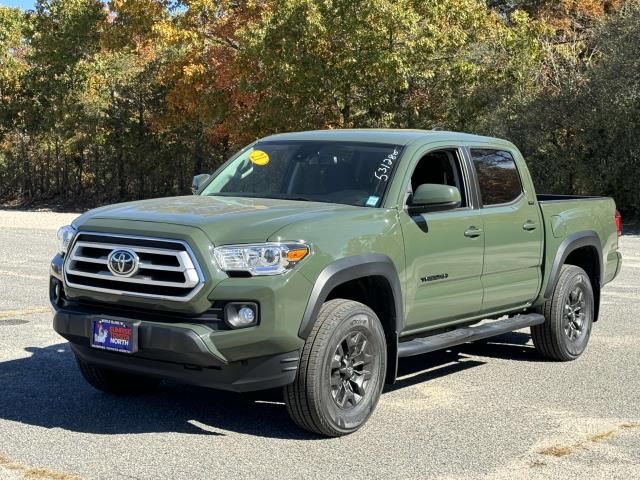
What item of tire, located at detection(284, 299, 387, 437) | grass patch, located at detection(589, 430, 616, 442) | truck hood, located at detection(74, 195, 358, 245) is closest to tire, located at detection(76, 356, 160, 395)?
truck hood, located at detection(74, 195, 358, 245)

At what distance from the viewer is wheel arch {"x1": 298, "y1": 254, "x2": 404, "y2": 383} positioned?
17.7 feet

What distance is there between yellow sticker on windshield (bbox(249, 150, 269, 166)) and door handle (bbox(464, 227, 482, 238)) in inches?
61.6

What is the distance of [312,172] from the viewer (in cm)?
671

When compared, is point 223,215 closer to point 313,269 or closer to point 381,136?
point 313,269

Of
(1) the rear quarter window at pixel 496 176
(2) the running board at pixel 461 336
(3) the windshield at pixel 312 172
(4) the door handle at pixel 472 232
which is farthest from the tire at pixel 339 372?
(1) the rear quarter window at pixel 496 176

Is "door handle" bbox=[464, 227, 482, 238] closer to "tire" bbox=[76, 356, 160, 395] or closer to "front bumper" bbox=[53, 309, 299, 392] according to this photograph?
"front bumper" bbox=[53, 309, 299, 392]

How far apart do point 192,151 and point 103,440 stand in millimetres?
30609

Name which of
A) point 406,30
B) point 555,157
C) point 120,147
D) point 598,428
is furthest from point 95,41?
point 598,428

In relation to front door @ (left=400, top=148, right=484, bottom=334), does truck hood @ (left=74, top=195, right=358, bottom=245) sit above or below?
above

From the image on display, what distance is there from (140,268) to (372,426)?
178 cm

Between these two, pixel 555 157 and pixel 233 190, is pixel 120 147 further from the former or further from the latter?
pixel 233 190

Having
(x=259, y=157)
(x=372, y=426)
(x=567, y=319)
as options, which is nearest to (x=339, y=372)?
(x=372, y=426)

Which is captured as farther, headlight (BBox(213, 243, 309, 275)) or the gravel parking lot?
headlight (BBox(213, 243, 309, 275))

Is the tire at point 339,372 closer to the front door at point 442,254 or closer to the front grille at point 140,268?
the front door at point 442,254
